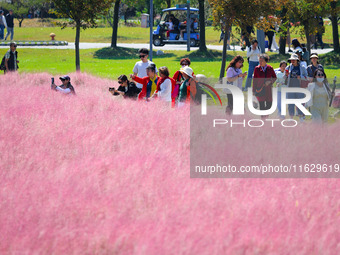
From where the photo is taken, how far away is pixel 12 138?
809cm

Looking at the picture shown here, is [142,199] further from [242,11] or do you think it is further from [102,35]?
[102,35]

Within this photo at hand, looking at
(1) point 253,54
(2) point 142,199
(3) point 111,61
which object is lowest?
(3) point 111,61

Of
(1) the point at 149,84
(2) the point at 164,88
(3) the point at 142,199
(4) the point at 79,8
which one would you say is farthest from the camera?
(4) the point at 79,8

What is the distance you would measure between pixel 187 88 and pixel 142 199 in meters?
4.91

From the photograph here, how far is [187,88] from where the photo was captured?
10398mm

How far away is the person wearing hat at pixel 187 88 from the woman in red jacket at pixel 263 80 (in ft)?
5.98

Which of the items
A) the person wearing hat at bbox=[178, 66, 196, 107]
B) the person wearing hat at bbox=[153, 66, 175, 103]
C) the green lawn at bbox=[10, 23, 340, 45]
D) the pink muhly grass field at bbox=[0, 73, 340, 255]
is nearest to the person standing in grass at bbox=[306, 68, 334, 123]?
the pink muhly grass field at bbox=[0, 73, 340, 255]

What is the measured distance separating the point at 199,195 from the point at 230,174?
3.68 ft

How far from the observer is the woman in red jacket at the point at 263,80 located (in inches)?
459

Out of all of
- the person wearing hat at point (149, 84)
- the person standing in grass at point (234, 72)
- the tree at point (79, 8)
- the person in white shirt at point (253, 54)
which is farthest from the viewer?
the tree at point (79, 8)

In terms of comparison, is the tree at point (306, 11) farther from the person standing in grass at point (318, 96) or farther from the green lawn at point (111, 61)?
the person standing in grass at point (318, 96)

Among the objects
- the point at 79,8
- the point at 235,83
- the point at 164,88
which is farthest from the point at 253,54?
the point at 164,88

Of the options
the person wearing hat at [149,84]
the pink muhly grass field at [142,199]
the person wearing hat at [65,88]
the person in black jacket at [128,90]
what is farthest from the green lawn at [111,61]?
the pink muhly grass field at [142,199]

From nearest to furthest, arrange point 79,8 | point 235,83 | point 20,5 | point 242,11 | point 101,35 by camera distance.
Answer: point 235,83
point 242,11
point 79,8
point 101,35
point 20,5
